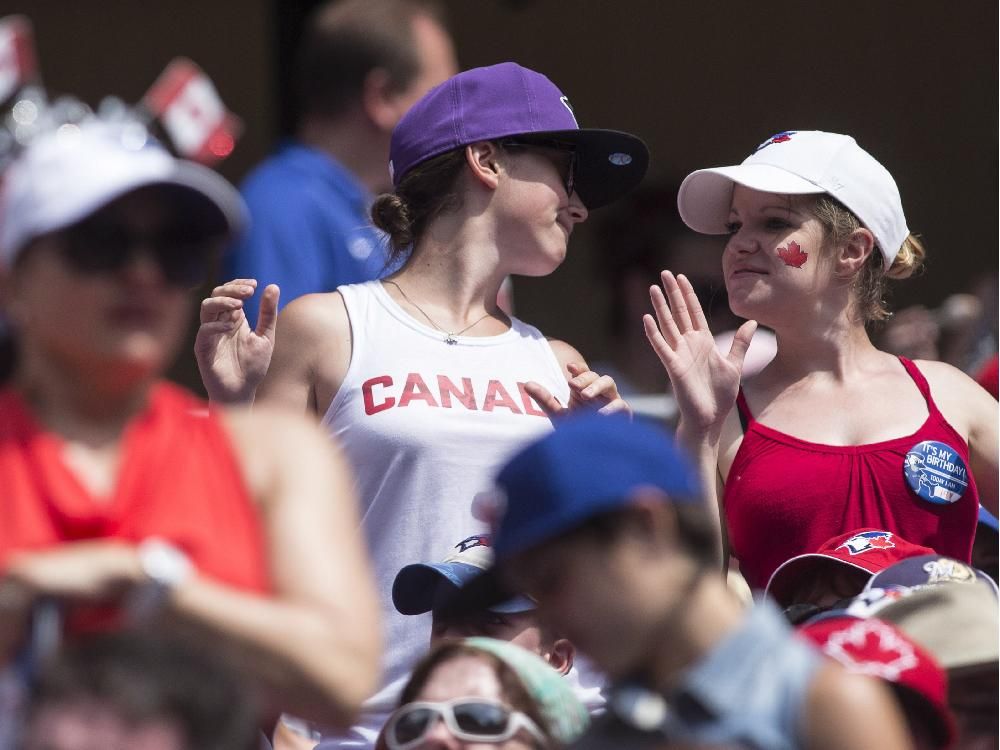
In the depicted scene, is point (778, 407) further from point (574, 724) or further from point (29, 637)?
point (29, 637)

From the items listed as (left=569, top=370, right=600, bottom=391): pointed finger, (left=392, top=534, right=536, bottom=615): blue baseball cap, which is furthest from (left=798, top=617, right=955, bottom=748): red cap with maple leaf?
(left=569, top=370, right=600, bottom=391): pointed finger

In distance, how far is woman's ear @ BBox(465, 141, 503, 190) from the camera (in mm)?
3621

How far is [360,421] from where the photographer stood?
3316 mm

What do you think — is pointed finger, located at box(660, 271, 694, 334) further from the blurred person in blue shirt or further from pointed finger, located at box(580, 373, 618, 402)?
the blurred person in blue shirt

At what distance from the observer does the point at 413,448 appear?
10.8 feet

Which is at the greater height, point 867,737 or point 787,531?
point 867,737

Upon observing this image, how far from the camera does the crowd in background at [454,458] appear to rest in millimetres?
2162

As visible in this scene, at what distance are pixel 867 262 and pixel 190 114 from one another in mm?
3170

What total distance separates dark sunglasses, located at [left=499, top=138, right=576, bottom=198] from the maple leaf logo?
465 mm

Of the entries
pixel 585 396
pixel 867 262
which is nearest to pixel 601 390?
pixel 585 396

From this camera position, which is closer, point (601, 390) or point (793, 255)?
point (601, 390)

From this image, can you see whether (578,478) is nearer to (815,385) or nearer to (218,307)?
(218,307)

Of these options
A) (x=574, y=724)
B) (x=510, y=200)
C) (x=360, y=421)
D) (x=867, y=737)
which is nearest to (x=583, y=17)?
(x=510, y=200)

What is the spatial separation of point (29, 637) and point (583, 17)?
546 cm
